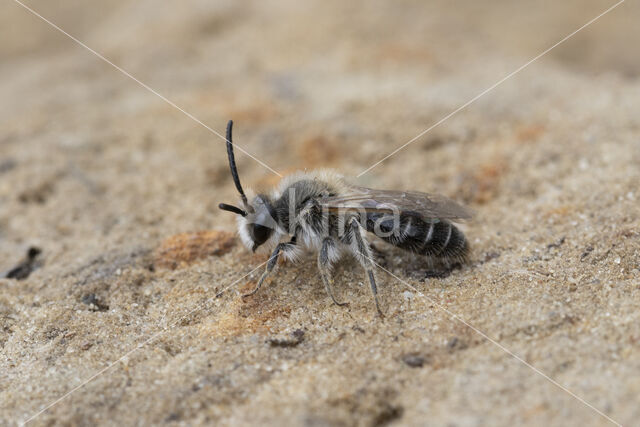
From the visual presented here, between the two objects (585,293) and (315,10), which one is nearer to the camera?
(585,293)

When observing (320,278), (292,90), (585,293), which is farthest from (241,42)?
(585,293)

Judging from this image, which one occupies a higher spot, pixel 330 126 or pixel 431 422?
pixel 330 126

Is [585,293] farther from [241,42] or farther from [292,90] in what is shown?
[241,42]

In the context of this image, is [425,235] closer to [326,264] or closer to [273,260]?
[326,264]

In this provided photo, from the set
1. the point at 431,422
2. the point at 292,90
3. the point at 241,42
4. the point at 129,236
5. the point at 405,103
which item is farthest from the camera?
the point at 241,42

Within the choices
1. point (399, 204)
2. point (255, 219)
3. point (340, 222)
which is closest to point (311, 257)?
A: point (340, 222)

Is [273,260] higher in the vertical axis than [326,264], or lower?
higher
